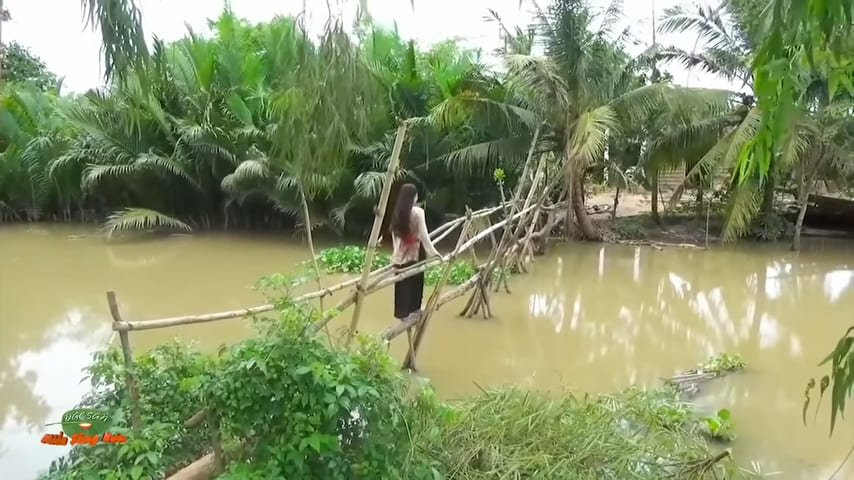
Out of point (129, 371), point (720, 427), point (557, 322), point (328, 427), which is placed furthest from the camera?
point (557, 322)

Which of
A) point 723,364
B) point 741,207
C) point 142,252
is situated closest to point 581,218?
point 741,207

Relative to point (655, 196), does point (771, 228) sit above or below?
below

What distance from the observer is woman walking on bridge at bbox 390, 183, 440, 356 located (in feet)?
14.9

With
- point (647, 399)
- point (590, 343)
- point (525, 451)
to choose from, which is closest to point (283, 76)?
point (525, 451)

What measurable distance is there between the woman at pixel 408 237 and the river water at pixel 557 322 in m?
0.67

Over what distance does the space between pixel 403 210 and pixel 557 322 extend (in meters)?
2.65

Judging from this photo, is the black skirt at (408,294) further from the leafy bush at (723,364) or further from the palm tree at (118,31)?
the palm tree at (118,31)

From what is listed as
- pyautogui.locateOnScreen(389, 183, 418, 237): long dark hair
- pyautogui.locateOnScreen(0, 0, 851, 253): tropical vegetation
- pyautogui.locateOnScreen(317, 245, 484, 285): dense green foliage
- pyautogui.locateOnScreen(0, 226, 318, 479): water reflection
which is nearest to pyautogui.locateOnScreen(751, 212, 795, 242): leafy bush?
pyautogui.locateOnScreen(0, 0, 851, 253): tropical vegetation

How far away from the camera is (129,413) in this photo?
247cm

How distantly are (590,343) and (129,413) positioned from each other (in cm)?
424

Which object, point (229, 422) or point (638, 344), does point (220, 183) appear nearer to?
point (638, 344)

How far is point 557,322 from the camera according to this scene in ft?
21.7

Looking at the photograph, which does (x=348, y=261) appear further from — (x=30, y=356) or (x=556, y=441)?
(x=556, y=441)

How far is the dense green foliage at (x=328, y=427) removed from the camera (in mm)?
2250
